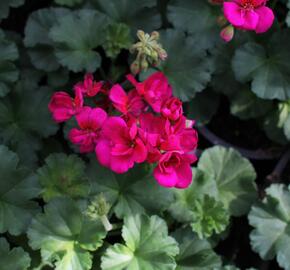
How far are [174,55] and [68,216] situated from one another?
28.1 inches

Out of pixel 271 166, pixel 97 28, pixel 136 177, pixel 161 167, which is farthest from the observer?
pixel 271 166

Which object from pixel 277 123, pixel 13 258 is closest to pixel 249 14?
pixel 277 123

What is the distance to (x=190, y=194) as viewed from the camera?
1975 millimetres

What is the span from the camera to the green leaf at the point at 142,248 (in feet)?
5.51

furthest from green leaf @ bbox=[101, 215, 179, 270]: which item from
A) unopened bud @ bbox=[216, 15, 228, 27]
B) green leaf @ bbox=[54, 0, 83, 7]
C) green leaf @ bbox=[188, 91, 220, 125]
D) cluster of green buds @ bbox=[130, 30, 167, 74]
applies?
green leaf @ bbox=[54, 0, 83, 7]

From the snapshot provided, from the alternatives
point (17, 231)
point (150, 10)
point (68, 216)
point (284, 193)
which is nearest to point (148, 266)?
point (68, 216)

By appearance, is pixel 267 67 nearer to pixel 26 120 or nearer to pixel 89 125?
pixel 89 125

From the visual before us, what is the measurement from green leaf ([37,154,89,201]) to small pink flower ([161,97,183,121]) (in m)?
0.38

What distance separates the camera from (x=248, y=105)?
2.19m

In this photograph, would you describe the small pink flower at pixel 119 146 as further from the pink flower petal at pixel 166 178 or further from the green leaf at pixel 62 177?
the green leaf at pixel 62 177

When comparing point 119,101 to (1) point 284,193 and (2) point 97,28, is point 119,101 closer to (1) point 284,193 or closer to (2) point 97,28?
(2) point 97,28

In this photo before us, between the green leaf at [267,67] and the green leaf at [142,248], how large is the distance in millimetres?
628

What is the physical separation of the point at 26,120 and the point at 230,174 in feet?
2.47

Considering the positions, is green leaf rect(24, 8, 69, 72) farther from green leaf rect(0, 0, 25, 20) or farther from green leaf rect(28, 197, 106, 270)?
green leaf rect(28, 197, 106, 270)
